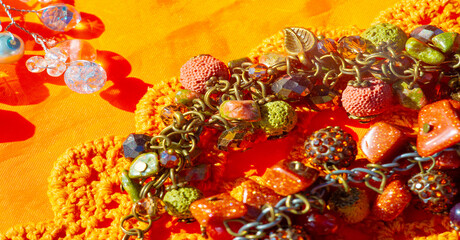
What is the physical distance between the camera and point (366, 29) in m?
1.23

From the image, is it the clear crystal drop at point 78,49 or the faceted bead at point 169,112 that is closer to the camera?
the faceted bead at point 169,112

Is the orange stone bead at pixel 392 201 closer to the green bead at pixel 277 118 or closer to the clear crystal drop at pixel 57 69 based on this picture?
the green bead at pixel 277 118

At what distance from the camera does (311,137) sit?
1.09 metres

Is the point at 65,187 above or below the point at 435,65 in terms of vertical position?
below

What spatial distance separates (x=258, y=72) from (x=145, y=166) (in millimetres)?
358

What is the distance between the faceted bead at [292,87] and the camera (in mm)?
1134

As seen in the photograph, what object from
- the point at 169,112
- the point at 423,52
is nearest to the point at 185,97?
the point at 169,112

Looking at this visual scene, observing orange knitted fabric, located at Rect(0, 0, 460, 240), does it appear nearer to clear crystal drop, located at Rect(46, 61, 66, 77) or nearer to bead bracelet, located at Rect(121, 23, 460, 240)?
bead bracelet, located at Rect(121, 23, 460, 240)

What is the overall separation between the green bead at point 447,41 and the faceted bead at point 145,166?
28.5 inches

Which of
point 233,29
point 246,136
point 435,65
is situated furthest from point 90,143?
point 435,65

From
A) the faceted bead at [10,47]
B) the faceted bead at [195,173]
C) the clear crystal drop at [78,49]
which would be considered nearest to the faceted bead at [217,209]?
the faceted bead at [195,173]

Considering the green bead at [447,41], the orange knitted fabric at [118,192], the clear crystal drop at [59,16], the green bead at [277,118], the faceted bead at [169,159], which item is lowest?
the orange knitted fabric at [118,192]

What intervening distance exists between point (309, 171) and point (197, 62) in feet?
1.30

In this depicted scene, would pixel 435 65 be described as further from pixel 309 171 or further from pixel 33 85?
pixel 33 85
